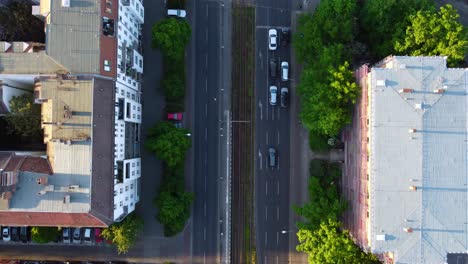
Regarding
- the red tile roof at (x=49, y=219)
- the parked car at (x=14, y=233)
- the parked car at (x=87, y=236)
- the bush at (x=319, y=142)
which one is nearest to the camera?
the red tile roof at (x=49, y=219)

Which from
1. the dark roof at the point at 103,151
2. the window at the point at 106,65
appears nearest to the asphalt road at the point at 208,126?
the dark roof at the point at 103,151

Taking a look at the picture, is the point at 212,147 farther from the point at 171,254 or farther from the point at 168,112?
the point at 171,254

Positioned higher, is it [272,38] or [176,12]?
[176,12]

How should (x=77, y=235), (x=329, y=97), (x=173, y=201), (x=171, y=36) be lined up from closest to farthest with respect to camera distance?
(x=329, y=97), (x=171, y=36), (x=173, y=201), (x=77, y=235)

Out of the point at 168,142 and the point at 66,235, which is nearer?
the point at 168,142

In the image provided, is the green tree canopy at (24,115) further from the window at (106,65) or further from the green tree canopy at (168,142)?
the green tree canopy at (168,142)

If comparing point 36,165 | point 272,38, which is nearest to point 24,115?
point 36,165

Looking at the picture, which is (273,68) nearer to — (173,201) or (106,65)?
(173,201)
